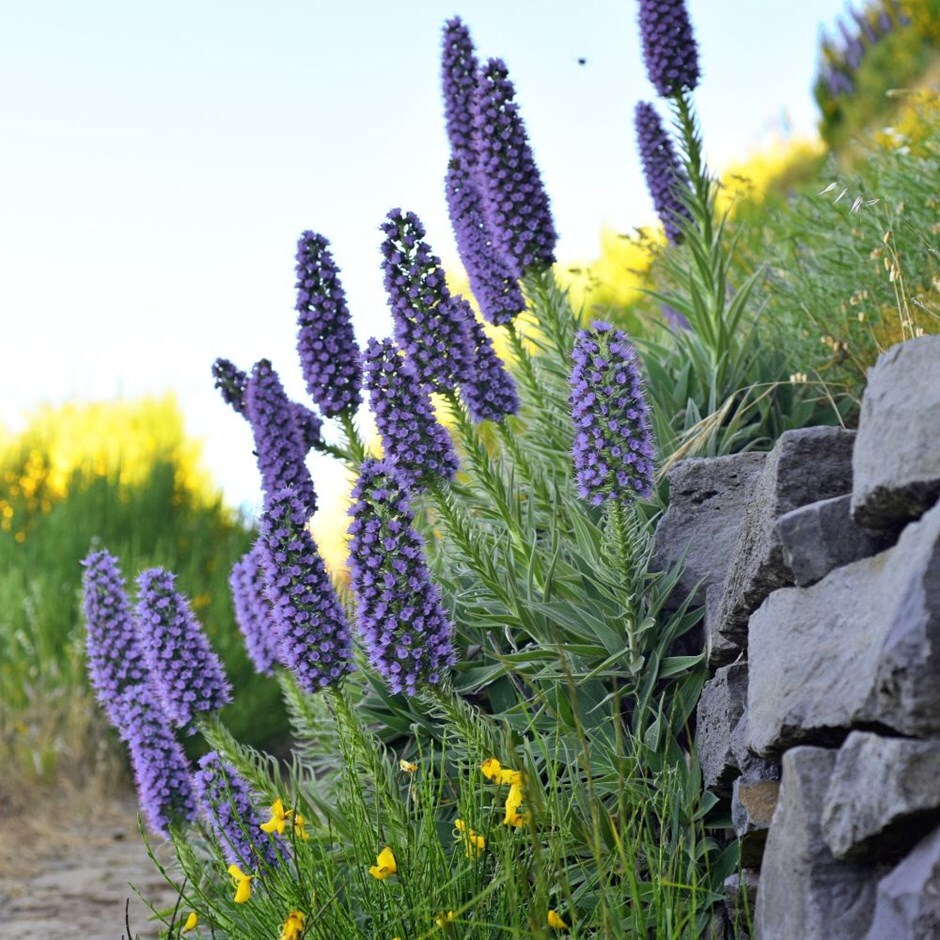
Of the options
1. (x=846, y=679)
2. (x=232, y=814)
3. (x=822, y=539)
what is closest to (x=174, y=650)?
(x=232, y=814)

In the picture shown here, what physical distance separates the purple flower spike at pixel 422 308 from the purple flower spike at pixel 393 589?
64cm

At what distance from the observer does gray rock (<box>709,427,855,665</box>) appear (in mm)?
2922

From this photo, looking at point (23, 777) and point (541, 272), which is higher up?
point (541, 272)

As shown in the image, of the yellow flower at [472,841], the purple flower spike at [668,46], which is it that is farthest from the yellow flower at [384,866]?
the purple flower spike at [668,46]

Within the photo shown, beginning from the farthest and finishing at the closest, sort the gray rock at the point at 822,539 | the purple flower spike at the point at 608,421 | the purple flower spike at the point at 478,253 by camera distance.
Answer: the purple flower spike at the point at 478,253 → the purple flower spike at the point at 608,421 → the gray rock at the point at 822,539

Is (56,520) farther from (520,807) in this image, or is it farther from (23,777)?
(520,807)

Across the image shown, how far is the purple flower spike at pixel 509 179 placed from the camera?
4.23 meters

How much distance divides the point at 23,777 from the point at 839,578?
21.4ft

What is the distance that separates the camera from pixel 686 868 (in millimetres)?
3240

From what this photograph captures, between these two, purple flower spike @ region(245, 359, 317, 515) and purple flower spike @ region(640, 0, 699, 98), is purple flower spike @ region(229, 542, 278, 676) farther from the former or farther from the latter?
purple flower spike @ region(640, 0, 699, 98)

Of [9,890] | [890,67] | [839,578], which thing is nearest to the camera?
[839,578]

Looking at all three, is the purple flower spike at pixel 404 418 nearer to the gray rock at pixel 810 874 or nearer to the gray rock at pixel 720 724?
the gray rock at pixel 720 724

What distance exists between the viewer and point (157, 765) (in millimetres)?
3875

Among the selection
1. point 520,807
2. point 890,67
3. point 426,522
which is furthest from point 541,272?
point 890,67
